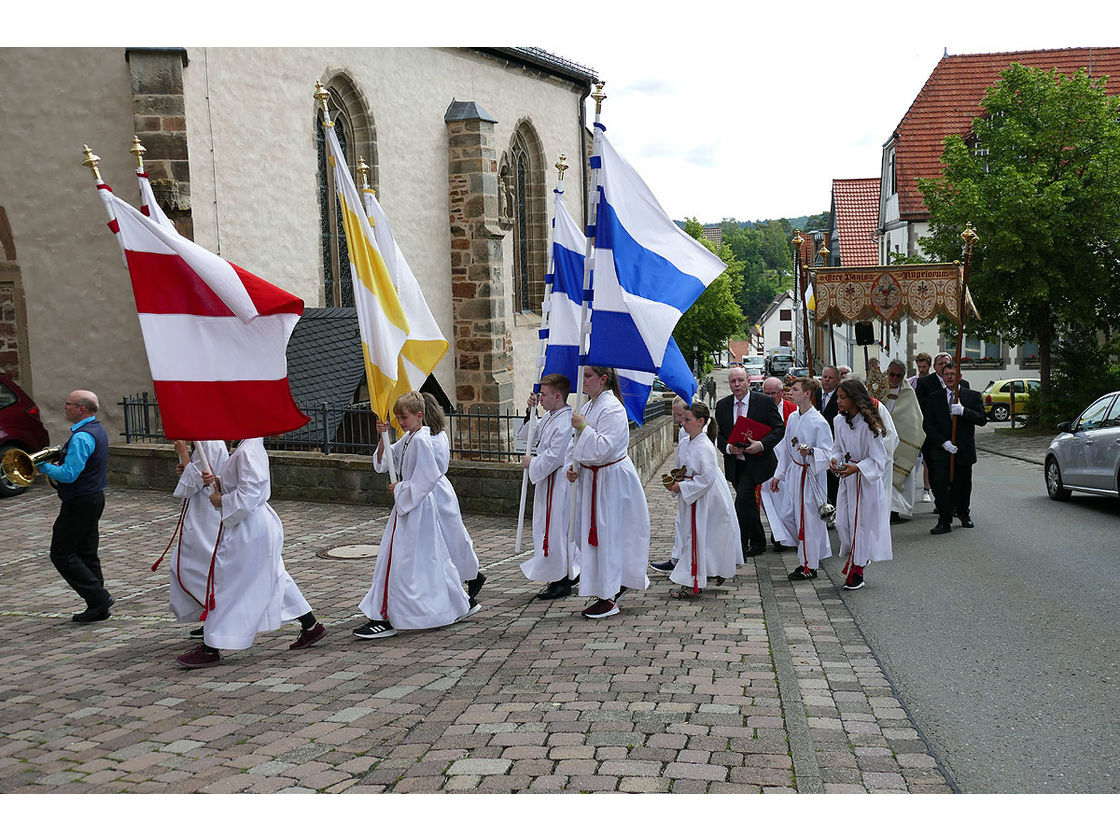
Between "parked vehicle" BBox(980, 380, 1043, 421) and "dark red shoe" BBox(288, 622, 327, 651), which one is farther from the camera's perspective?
"parked vehicle" BBox(980, 380, 1043, 421)

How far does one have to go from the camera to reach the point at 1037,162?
86.0 feet

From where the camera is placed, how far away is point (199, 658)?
267 inches

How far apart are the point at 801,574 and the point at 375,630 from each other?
4124 mm

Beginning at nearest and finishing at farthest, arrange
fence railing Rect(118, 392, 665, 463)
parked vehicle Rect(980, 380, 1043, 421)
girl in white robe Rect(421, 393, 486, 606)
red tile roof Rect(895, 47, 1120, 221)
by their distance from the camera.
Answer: girl in white robe Rect(421, 393, 486, 606) < fence railing Rect(118, 392, 665, 463) < parked vehicle Rect(980, 380, 1043, 421) < red tile roof Rect(895, 47, 1120, 221)

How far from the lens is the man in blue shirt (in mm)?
8055

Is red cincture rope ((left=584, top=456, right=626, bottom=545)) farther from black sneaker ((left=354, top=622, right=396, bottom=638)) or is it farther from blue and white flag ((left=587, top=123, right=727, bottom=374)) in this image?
black sneaker ((left=354, top=622, right=396, bottom=638))

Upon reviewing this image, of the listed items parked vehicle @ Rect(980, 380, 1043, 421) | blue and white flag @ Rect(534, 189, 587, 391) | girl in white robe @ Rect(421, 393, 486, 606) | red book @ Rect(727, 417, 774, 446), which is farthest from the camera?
parked vehicle @ Rect(980, 380, 1043, 421)

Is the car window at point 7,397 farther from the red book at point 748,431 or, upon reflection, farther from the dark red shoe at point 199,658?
the red book at point 748,431

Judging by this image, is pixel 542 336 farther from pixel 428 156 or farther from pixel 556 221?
pixel 428 156

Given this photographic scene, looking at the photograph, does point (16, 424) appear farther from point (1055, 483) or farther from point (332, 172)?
point (1055, 483)

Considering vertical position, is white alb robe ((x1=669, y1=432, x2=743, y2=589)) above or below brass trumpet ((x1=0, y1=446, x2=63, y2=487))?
below

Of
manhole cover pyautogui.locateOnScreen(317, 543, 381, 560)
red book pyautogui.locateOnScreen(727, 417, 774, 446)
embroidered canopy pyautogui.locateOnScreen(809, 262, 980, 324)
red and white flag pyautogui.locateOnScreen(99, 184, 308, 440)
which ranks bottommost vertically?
manhole cover pyautogui.locateOnScreen(317, 543, 381, 560)

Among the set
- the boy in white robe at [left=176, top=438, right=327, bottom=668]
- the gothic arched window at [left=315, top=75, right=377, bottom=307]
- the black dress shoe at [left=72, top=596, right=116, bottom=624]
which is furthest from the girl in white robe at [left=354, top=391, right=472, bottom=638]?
the gothic arched window at [left=315, top=75, right=377, bottom=307]

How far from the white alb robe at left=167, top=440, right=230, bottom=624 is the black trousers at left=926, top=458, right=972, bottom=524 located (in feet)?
26.2
